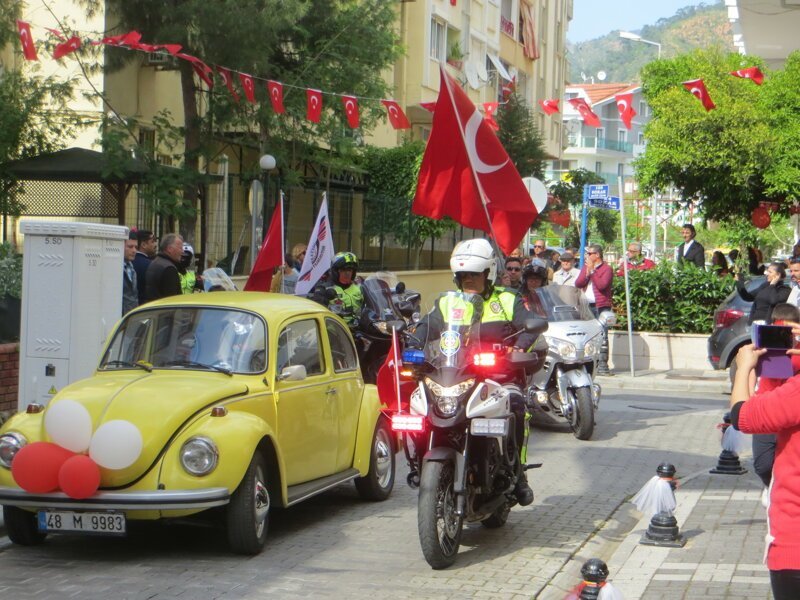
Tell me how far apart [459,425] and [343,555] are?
1.16 meters

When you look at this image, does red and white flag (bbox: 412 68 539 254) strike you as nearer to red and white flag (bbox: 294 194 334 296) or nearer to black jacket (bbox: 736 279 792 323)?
red and white flag (bbox: 294 194 334 296)

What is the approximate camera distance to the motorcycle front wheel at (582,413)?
13.2 m

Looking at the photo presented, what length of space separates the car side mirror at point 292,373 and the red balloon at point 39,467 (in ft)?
5.23

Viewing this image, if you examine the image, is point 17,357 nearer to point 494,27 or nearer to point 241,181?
point 241,181

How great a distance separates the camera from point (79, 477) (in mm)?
7219

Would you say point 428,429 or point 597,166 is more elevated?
point 597,166

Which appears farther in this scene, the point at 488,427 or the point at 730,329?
the point at 730,329

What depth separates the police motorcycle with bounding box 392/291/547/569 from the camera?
24.3 ft

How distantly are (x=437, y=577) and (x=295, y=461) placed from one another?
1469mm

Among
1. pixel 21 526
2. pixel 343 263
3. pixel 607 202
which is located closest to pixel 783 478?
pixel 21 526

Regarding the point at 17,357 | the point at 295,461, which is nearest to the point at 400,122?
the point at 17,357

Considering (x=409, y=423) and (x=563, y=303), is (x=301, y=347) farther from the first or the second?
(x=563, y=303)

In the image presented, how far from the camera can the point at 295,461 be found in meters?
8.38

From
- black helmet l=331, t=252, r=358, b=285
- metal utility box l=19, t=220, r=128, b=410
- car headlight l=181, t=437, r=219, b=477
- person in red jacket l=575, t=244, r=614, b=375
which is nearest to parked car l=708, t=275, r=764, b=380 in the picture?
person in red jacket l=575, t=244, r=614, b=375
